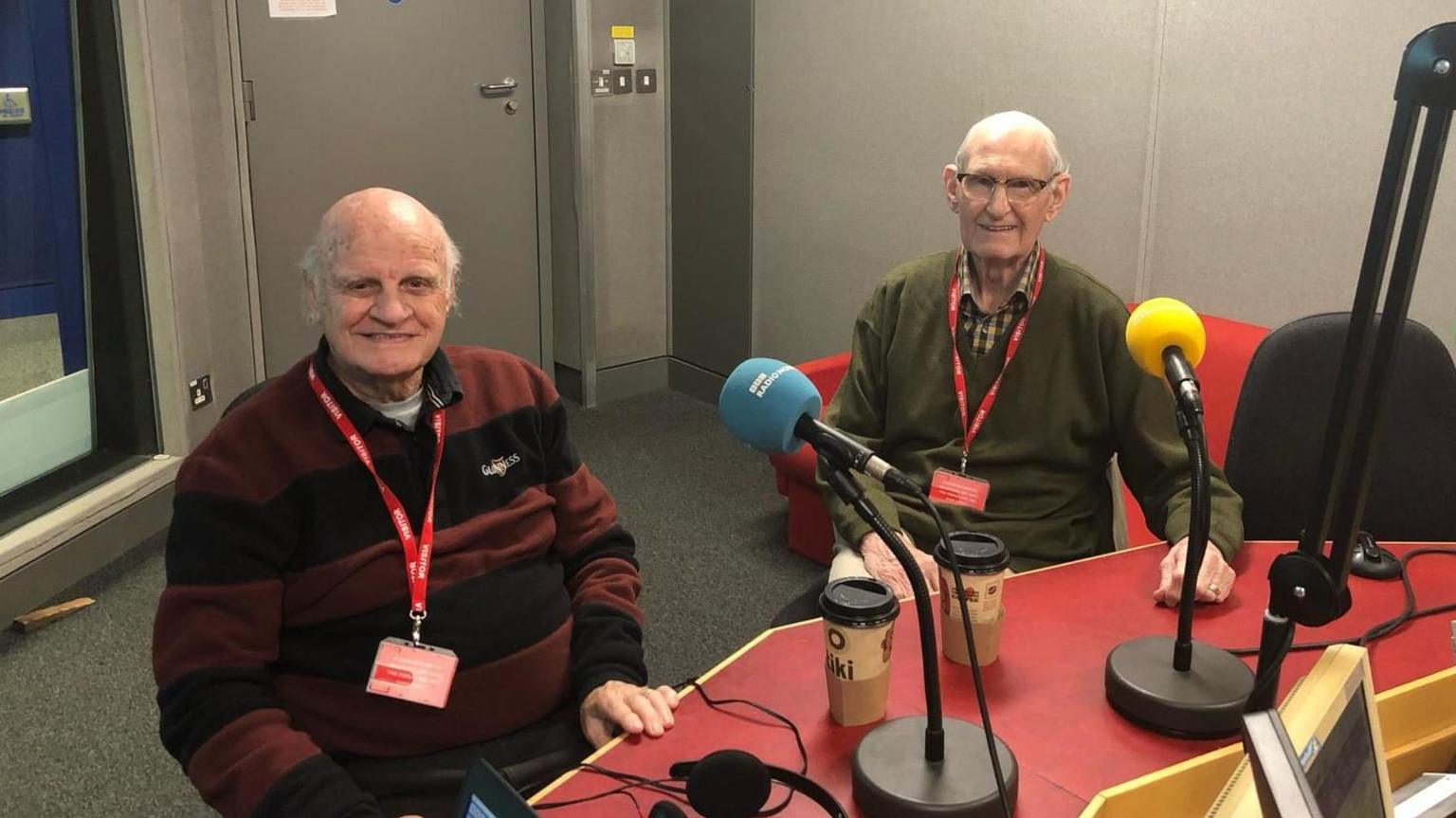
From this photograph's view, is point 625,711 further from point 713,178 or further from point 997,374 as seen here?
point 713,178

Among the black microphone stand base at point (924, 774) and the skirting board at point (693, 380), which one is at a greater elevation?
the black microphone stand base at point (924, 774)

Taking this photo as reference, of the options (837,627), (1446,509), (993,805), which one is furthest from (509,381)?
(1446,509)

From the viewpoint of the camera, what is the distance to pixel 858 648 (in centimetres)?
129

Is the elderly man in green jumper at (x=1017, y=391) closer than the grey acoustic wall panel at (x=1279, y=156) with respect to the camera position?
Yes

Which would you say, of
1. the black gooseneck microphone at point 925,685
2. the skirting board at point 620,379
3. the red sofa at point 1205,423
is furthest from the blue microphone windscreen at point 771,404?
the skirting board at point 620,379

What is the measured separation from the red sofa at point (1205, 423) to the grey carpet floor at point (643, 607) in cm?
10

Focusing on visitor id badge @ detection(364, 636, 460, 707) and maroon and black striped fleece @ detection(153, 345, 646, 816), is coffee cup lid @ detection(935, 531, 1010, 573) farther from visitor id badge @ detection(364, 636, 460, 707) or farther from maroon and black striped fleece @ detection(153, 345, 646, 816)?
visitor id badge @ detection(364, 636, 460, 707)

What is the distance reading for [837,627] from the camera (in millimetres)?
1299

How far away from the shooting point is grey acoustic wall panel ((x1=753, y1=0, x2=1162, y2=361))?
135 inches

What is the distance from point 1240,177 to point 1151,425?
1403 mm

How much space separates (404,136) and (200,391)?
1183mm

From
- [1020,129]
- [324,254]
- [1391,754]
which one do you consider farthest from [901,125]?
[1391,754]

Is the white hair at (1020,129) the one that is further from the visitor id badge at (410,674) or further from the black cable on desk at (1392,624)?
the visitor id badge at (410,674)

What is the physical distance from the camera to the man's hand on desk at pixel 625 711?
1370 mm
